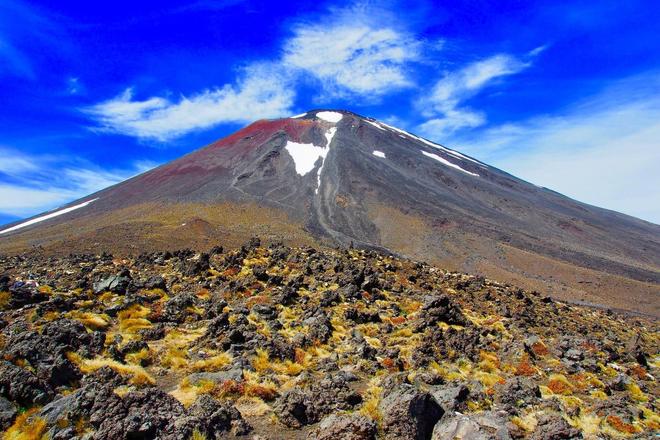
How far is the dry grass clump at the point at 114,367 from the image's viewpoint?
9648 mm

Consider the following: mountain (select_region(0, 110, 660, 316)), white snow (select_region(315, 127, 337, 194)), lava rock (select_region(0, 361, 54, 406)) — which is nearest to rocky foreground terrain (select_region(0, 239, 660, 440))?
lava rock (select_region(0, 361, 54, 406))

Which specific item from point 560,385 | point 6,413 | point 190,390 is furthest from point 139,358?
point 560,385

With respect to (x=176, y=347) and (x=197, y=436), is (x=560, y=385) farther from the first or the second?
(x=176, y=347)

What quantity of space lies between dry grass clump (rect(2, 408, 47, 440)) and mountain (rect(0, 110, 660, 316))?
36392 millimetres

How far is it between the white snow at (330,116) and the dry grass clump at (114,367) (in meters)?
97.4

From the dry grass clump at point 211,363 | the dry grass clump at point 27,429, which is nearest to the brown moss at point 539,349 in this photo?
the dry grass clump at point 211,363

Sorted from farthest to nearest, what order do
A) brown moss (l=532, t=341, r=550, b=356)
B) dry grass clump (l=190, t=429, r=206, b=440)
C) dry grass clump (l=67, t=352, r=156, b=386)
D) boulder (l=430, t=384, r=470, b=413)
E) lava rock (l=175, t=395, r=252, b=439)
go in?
1. brown moss (l=532, t=341, r=550, b=356)
2. dry grass clump (l=67, t=352, r=156, b=386)
3. boulder (l=430, t=384, r=470, b=413)
4. lava rock (l=175, t=395, r=252, b=439)
5. dry grass clump (l=190, t=429, r=206, b=440)

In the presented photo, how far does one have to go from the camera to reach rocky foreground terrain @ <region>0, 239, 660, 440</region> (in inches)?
295

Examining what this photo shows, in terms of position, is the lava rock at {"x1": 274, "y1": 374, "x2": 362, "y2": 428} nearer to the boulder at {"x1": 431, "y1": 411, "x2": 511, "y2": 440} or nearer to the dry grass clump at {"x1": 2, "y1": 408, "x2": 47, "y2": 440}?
the boulder at {"x1": 431, "y1": 411, "x2": 511, "y2": 440}

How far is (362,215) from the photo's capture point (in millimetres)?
65250

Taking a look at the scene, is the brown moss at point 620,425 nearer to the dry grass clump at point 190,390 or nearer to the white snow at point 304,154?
the dry grass clump at point 190,390

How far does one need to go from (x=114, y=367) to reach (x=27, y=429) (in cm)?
329

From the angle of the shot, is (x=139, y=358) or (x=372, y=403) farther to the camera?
(x=139, y=358)

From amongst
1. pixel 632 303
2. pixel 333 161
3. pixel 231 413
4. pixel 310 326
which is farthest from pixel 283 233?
pixel 231 413
